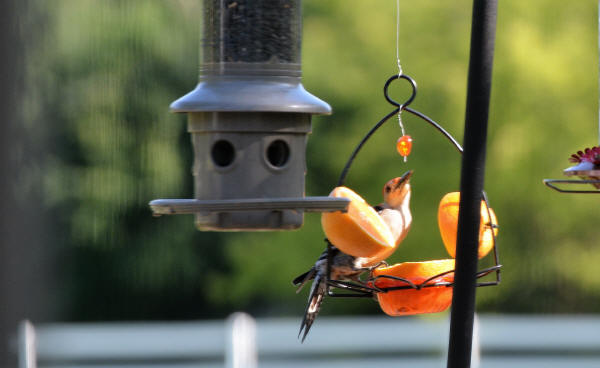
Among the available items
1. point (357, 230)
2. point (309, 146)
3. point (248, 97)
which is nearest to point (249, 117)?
point (248, 97)

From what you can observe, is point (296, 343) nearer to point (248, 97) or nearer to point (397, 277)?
point (397, 277)

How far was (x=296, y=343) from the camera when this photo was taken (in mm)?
7598

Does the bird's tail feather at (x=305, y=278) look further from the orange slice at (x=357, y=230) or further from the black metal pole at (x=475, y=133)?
the black metal pole at (x=475, y=133)

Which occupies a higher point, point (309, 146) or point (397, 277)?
point (397, 277)

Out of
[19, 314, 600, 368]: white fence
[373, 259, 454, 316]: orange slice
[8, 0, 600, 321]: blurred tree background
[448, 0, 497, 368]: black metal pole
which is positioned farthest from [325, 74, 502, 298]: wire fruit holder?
[19, 314, 600, 368]: white fence

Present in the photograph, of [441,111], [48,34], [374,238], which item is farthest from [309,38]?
[374,238]

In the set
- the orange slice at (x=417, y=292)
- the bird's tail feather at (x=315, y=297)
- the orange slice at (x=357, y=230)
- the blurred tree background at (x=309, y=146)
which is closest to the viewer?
the orange slice at (x=357, y=230)

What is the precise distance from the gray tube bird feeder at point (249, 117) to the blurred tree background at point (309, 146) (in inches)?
192

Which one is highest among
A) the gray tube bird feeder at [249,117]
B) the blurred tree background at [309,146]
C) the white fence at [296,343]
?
the gray tube bird feeder at [249,117]

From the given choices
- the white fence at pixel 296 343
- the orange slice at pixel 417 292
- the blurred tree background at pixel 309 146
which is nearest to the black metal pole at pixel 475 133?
the orange slice at pixel 417 292

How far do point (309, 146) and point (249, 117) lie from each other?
5.36 m

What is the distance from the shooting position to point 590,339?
7.37 metres

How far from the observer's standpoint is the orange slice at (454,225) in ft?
7.72

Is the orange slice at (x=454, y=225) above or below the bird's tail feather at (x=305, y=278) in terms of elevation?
above
